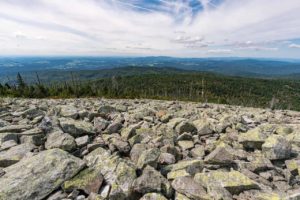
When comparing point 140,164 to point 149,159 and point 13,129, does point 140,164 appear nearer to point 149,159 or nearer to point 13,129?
point 149,159

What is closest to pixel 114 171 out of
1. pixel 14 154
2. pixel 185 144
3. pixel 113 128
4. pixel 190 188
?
pixel 190 188

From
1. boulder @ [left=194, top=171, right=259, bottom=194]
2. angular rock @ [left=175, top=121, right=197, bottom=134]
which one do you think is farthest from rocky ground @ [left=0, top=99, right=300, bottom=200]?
angular rock @ [left=175, top=121, right=197, bottom=134]

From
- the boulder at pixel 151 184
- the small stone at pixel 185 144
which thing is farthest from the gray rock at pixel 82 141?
the small stone at pixel 185 144

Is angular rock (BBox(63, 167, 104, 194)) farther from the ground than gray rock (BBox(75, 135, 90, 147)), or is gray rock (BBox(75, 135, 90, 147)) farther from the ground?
angular rock (BBox(63, 167, 104, 194))

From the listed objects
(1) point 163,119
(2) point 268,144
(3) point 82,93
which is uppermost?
(2) point 268,144

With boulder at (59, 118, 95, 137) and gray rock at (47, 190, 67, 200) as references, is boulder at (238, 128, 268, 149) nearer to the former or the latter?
boulder at (59, 118, 95, 137)

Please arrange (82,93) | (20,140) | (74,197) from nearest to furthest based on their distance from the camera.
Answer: (74,197), (20,140), (82,93)

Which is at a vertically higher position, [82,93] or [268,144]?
[268,144]

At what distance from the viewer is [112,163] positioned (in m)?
6.06

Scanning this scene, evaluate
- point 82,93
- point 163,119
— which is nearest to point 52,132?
point 163,119

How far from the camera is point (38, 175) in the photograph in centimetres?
508

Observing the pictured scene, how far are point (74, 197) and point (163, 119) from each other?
7.95 meters

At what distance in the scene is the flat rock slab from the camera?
4664 mm

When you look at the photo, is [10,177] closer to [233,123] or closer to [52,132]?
[52,132]
